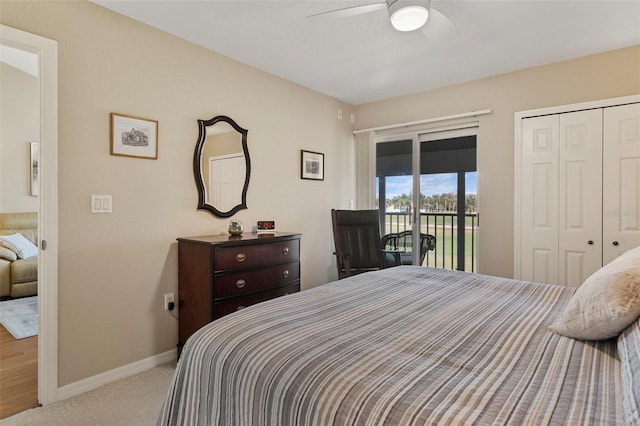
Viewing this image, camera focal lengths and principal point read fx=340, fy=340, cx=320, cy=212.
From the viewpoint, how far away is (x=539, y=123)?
322 cm

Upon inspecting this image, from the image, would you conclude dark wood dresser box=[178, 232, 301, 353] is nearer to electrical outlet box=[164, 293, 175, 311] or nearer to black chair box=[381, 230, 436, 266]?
electrical outlet box=[164, 293, 175, 311]

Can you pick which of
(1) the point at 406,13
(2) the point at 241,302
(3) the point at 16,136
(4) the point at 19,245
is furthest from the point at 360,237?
(3) the point at 16,136

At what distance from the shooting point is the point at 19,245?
14.0ft

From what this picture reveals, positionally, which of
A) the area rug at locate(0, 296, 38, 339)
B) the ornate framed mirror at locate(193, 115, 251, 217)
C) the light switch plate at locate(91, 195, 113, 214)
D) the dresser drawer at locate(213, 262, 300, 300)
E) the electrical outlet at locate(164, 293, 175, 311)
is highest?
the ornate framed mirror at locate(193, 115, 251, 217)

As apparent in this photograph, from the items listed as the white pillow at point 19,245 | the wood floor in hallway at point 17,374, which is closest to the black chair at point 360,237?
the wood floor in hallway at point 17,374

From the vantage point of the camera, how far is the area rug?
315 cm

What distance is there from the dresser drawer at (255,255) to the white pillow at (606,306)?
76.7 inches

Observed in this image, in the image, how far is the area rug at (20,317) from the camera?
315 centimetres

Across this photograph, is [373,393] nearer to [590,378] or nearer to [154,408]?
[590,378]

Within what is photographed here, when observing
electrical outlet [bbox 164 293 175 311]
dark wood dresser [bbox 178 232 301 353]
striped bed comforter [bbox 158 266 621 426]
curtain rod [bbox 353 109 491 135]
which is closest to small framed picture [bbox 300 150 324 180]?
curtain rod [bbox 353 109 491 135]

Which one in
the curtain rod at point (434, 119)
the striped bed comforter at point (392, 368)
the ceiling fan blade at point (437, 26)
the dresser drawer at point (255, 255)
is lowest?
the striped bed comforter at point (392, 368)

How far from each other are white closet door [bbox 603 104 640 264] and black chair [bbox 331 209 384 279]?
2049mm

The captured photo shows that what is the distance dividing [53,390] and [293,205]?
2.42 m

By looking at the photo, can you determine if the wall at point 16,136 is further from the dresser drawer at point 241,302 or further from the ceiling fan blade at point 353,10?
the ceiling fan blade at point 353,10
